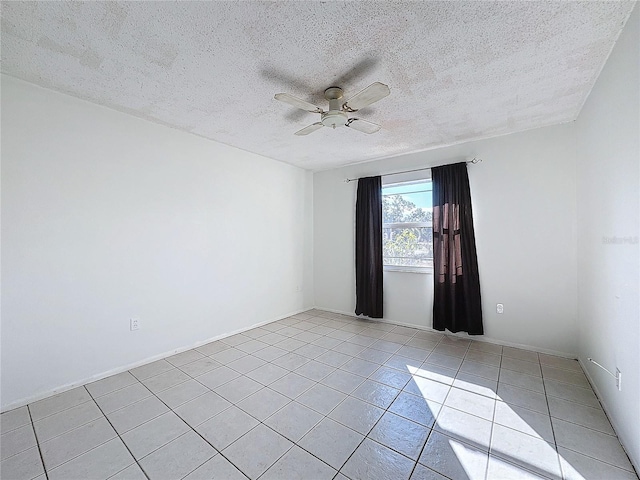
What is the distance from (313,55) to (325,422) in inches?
97.7

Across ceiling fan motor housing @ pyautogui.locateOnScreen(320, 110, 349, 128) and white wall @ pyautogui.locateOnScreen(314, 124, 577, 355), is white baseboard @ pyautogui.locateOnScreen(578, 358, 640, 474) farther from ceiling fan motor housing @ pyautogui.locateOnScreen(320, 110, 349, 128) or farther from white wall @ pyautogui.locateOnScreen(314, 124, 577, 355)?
ceiling fan motor housing @ pyautogui.locateOnScreen(320, 110, 349, 128)

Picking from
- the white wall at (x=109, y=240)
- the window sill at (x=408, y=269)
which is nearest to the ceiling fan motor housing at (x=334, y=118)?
the white wall at (x=109, y=240)

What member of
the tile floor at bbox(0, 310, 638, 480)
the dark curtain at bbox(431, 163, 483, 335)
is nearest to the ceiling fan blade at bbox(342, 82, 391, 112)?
the dark curtain at bbox(431, 163, 483, 335)

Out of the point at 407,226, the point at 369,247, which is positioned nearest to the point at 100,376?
the point at 369,247

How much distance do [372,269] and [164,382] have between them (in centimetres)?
290

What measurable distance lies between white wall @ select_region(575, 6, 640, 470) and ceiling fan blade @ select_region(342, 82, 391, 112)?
1303 mm

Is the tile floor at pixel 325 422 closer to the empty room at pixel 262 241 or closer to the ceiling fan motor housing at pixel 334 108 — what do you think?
the empty room at pixel 262 241

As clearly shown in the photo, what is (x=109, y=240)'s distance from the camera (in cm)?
256

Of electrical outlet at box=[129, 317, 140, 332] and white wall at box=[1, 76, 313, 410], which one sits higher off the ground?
white wall at box=[1, 76, 313, 410]

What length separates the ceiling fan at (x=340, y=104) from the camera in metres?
1.87

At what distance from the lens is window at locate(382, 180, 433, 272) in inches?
151

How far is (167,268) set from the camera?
9.82 feet

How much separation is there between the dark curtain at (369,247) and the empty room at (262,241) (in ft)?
0.84

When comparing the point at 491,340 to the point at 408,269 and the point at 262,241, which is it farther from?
the point at 262,241
